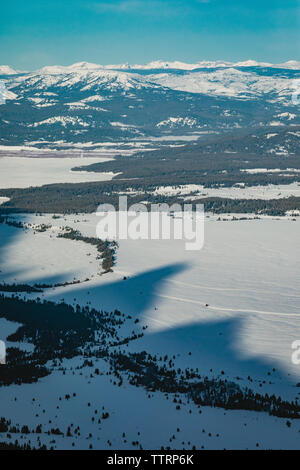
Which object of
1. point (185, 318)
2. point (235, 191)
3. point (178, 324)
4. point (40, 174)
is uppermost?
point (40, 174)

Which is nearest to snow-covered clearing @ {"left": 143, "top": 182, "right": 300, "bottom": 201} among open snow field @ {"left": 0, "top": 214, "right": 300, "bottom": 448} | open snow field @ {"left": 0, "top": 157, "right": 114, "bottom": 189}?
open snow field @ {"left": 0, "top": 157, "right": 114, "bottom": 189}

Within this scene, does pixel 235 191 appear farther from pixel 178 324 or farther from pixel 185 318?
pixel 178 324

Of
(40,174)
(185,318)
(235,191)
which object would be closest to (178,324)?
(185,318)

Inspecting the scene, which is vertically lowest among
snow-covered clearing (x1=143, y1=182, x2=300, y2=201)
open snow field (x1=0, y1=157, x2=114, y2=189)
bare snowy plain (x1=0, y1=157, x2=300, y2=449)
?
bare snowy plain (x1=0, y1=157, x2=300, y2=449)

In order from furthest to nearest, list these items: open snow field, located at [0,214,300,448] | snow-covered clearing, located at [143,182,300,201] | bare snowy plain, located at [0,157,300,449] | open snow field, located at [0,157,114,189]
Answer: open snow field, located at [0,157,114,189], snow-covered clearing, located at [143,182,300,201], open snow field, located at [0,214,300,448], bare snowy plain, located at [0,157,300,449]

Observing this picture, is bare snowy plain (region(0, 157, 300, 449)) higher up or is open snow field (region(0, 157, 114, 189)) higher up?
open snow field (region(0, 157, 114, 189))

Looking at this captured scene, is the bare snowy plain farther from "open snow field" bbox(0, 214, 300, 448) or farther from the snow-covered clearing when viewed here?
the snow-covered clearing

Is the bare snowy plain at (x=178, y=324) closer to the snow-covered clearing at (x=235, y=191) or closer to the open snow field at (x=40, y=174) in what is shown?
the snow-covered clearing at (x=235, y=191)
